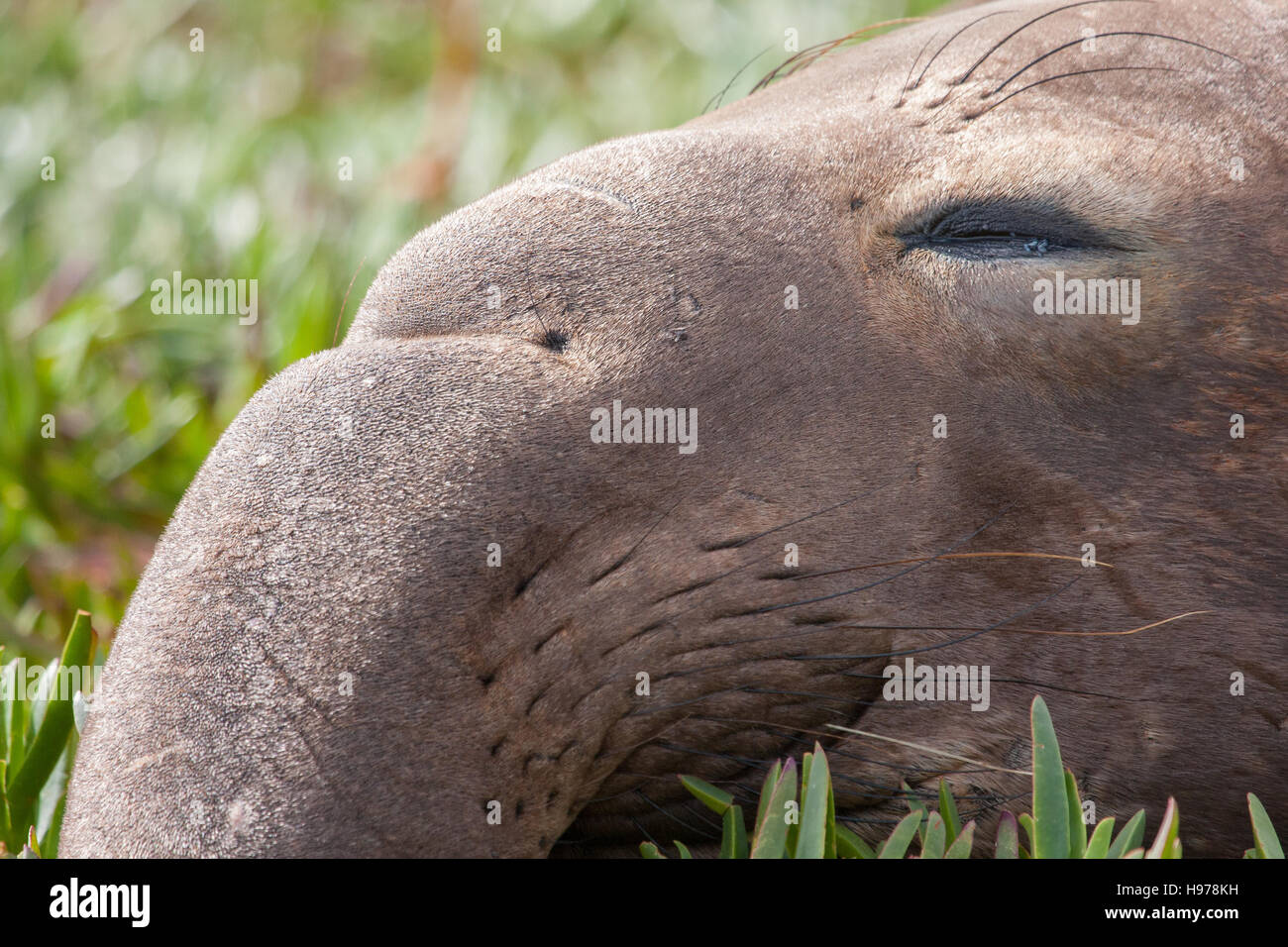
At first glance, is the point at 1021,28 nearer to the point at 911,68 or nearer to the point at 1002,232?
the point at 911,68

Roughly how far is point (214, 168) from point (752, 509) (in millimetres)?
4821

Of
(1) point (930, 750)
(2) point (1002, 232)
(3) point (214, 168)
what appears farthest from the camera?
(3) point (214, 168)

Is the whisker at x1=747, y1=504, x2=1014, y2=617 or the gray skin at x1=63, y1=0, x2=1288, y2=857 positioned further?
the whisker at x1=747, y1=504, x2=1014, y2=617

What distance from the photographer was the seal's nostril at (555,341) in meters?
2.03

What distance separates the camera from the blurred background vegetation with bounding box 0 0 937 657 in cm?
390

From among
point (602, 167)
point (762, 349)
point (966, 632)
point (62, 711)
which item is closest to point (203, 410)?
point (62, 711)

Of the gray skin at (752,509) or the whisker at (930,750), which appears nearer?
the gray skin at (752,509)

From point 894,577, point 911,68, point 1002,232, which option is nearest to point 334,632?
point 894,577

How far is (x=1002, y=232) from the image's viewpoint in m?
2.23

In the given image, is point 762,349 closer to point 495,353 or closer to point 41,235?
point 495,353
